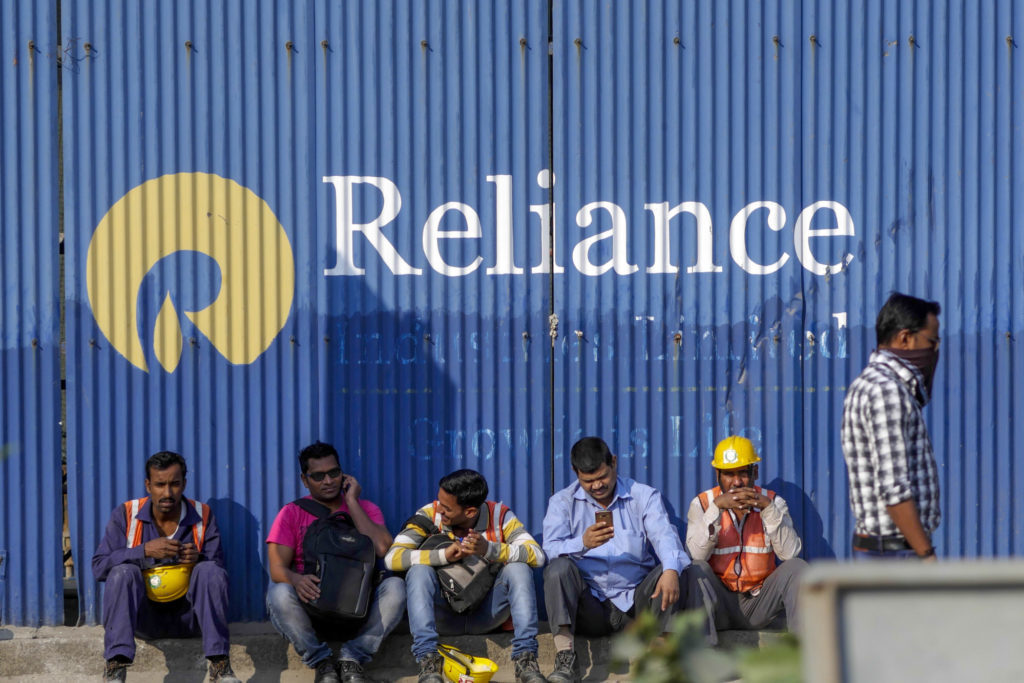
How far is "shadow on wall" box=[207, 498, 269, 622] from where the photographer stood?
579cm

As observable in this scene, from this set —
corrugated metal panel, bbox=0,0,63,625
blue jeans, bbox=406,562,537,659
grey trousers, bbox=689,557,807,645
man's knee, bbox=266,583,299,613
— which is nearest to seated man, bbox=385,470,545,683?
blue jeans, bbox=406,562,537,659

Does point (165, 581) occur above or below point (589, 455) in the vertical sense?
below

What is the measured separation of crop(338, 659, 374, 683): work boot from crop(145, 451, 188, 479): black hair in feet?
3.94

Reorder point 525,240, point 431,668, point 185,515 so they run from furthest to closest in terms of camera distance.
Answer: point 525,240 → point 185,515 → point 431,668

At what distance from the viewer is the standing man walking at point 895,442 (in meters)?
3.80

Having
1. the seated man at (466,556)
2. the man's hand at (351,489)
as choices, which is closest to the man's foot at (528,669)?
the seated man at (466,556)

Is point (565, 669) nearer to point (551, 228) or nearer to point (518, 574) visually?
point (518, 574)

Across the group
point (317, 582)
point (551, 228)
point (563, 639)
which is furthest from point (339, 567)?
point (551, 228)

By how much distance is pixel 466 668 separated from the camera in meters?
Answer: 5.13

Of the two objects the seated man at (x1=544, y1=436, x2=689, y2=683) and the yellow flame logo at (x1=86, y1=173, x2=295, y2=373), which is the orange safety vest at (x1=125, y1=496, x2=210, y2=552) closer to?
the yellow flame logo at (x1=86, y1=173, x2=295, y2=373)

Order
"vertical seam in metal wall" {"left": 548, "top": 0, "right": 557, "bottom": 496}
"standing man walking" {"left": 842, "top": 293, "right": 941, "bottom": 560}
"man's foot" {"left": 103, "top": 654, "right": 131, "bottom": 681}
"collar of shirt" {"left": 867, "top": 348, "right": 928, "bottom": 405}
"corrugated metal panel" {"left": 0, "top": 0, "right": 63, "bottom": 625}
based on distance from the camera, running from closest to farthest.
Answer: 1. "standing man walking" {"left": 842, "top": 293, "right": 941, "bottom": 560}
2. "collar of shirt" {"left": 867, "top": 348, "right": 928, "bottom": 405}
3. "man's foot" {"left": 103, "top": 654, "right": 131, "bottom": 681}
4. "corrugated metal panel" {"left": 0, "top": 0, "right": 63, "bottom": 625}
5. "vertical seam in metal wall" {"left": 548, "top": 0, "right": 557, "bottom": 496}

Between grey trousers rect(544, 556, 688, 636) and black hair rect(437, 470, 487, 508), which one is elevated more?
black hair rect(437, 470, 487, 508)

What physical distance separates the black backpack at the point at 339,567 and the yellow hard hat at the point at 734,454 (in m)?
1.77

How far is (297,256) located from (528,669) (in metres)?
2.38
